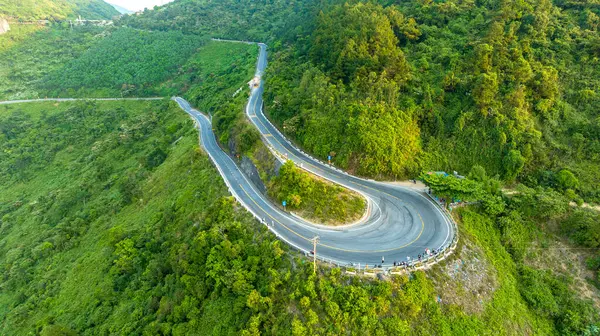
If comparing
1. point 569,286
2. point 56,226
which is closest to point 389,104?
point 569,286

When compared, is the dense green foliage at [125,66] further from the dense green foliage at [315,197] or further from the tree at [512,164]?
the tree at [512,164]

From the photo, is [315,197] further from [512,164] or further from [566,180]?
[566,180]

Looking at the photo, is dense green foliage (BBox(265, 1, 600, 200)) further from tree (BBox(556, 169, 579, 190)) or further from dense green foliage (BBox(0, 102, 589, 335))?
dense green foliage (BBox(0, 102, 589, 335))

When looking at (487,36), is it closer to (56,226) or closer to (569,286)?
(569,286)

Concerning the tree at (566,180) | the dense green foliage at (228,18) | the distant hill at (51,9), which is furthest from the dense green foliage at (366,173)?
the distant hill at (51,9)

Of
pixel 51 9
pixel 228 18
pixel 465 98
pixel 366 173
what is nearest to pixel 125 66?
pixel 228 18

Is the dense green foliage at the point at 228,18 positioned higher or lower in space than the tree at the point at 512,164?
higher

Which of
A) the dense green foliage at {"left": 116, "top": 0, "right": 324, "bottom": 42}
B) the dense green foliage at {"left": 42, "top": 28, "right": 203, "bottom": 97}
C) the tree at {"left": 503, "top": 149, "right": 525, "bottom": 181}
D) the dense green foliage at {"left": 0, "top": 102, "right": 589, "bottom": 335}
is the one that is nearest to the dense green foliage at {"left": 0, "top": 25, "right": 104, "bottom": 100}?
the dense green foliage at {"left": 42, "top": 28, "right": 203, "bottom": 97}
